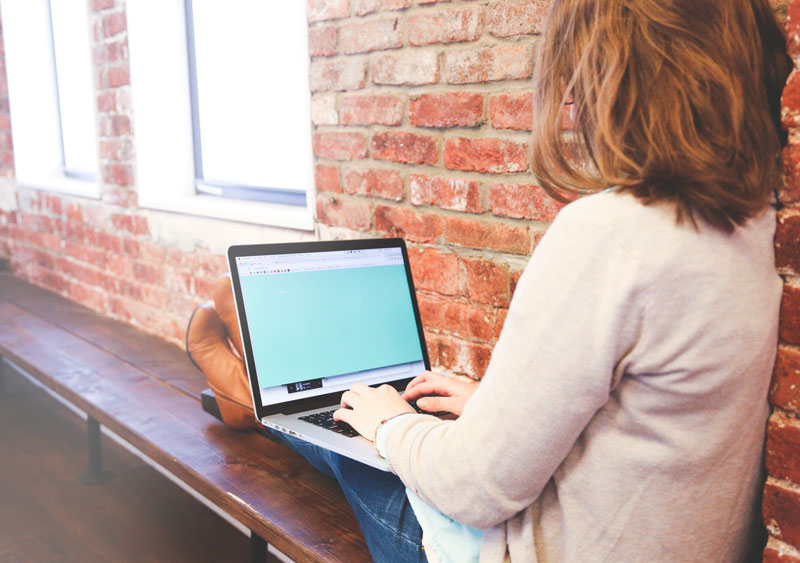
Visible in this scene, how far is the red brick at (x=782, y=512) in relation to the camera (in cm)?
86

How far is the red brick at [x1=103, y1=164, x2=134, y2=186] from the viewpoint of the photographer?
2.65 metres

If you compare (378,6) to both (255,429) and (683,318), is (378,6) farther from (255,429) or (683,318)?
(683,318)

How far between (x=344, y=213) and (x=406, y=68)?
1.40ft

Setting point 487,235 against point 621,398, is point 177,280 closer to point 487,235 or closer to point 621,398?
point 487,235

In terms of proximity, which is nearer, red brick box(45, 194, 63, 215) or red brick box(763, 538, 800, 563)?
red brick box(763, 538, 800, 563)

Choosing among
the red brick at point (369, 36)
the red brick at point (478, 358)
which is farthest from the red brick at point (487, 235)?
the red brick at point (369, 36)

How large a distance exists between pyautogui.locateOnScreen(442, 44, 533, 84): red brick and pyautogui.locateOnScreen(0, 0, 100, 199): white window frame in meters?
2.42

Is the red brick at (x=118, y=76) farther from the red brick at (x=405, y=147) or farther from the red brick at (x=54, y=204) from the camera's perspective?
the red brick at (x=405, y=147)

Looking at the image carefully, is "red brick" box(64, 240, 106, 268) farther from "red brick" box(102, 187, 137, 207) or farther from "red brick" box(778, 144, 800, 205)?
"red brick" box(778, 144, 800, 205)

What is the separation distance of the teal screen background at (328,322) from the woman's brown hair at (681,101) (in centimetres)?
71

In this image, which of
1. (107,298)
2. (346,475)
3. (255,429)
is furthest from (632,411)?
(107,298)

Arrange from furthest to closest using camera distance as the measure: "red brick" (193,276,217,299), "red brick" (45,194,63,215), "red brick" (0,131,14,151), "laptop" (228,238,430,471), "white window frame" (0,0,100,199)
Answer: "red brick" (0,131,14,151)
"white window frame" (0,0,100,199)
"red brick" (45,194,63,215)
"red brick" (193,276,217,299)
"laptop" (228,238,430,471)

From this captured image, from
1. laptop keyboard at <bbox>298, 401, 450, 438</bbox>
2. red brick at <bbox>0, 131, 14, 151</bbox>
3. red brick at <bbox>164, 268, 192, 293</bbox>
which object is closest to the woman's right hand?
laptop keyboard at <bbox>298, 401, 450, 438</bbox>

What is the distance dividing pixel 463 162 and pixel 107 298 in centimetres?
202
